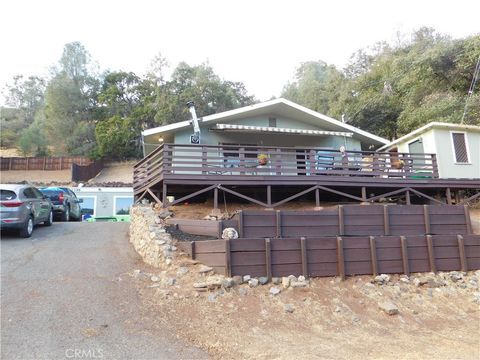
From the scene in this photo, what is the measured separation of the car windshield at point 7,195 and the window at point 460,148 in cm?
1592

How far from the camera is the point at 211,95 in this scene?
117 ft

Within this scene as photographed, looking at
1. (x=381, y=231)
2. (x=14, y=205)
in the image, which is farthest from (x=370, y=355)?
(x=14, y=205)

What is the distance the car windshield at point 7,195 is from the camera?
1037 centimetres

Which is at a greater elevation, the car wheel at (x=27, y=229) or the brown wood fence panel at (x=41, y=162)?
the brown wood fence panel at (x=41, y=162)

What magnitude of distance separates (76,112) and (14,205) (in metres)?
33.1

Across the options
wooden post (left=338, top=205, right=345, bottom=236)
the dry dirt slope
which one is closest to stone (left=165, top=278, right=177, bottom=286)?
the dry dirt slope

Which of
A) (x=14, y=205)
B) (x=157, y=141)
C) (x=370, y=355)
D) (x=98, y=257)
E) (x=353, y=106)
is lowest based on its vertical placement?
(x=370, y=355)

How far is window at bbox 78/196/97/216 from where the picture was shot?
22031 mm

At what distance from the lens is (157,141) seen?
15258 millimetres

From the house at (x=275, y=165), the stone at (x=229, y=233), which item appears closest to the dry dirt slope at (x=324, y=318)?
the stone at (x=229, y=233)

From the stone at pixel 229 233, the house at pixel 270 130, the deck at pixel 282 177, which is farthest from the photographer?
the house at pixel 270 130

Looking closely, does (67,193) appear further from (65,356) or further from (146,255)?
(65,356)

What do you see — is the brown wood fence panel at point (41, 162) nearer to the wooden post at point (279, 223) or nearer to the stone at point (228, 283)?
the wooden post at point (279, 223)

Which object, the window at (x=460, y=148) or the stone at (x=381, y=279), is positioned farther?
the window at (x=460, y=148)
